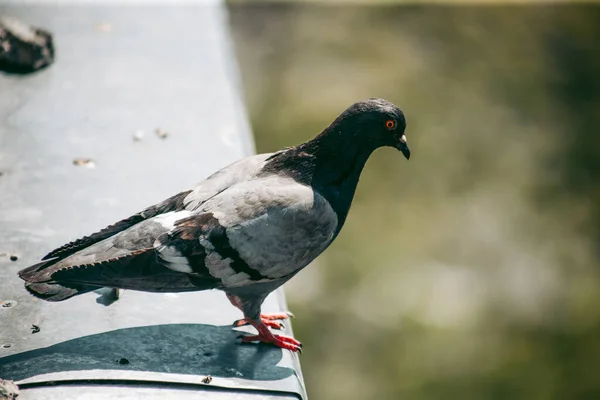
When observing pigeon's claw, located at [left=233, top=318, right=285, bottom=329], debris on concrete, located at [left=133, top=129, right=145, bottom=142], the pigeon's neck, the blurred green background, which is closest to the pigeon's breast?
the pigeon's neck

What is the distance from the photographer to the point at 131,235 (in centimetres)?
416

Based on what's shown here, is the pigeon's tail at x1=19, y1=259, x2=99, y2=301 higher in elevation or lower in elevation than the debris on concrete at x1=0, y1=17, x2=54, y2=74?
lower

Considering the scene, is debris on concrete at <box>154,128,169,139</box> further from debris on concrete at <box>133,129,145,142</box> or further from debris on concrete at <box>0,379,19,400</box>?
debris on concrete at <box>0,379,19,400</box>

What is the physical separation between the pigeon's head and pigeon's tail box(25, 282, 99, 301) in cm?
135

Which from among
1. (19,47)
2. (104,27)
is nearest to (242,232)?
(19,47)

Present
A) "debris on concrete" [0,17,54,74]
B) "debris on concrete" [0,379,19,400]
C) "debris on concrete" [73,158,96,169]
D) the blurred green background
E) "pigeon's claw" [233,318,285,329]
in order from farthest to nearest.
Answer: the blurred green background → "debris on concrete" [0,17,54,74] → "debris on concrete" [73,158,96,169] → "pigeon's claw" [233,318,285,329] → "debris on concrete" [0,379,19,400]

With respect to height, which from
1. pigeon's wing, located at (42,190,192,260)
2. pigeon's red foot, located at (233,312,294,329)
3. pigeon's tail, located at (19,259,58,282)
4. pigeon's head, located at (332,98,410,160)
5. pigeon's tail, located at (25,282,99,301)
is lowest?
pigeon's red foot, located at (233,312,294,329)

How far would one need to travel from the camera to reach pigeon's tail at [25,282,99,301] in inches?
155

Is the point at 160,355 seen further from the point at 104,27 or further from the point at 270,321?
the point at 104,27

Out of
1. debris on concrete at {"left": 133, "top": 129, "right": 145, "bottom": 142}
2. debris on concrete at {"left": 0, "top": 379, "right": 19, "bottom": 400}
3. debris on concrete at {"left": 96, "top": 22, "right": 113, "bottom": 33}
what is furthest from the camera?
debris on concrete at {"left": 96, "top": 22, "right": 113, "bottom": 33}

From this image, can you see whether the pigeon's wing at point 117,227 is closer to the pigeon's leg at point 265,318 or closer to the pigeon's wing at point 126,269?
the pigeon's wing at point 126,269

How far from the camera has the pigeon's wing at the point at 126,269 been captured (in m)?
3.95

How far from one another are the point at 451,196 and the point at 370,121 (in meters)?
6.45

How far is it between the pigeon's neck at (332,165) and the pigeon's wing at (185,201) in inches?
6.7
